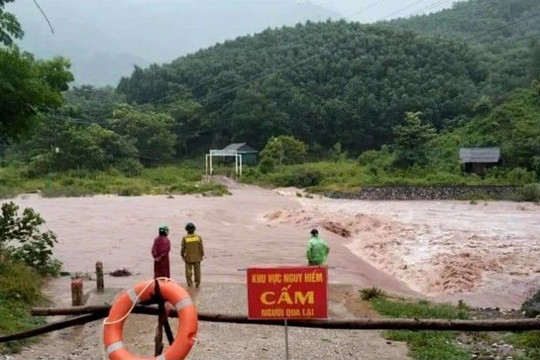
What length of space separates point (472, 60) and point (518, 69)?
8688mm

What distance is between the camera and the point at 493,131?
6338cm

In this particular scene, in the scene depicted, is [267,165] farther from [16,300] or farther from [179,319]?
[179,319]

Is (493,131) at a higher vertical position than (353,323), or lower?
higher

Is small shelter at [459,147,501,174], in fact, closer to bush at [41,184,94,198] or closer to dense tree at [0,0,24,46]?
bush at [41,184,94,198]

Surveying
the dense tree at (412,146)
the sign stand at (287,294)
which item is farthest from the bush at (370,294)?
the dense tree at (412,146)

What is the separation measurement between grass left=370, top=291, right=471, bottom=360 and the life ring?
18.2 ft

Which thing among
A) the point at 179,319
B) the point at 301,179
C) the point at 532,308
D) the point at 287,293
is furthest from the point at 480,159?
the point at 179,319

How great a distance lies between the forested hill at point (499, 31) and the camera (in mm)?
79875

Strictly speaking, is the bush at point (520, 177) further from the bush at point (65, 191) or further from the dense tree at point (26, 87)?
the dense tree at point (26, 87)

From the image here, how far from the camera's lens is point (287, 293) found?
20.2ft

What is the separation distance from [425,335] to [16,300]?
7.88m

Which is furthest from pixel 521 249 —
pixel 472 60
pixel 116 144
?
pixel 472 60

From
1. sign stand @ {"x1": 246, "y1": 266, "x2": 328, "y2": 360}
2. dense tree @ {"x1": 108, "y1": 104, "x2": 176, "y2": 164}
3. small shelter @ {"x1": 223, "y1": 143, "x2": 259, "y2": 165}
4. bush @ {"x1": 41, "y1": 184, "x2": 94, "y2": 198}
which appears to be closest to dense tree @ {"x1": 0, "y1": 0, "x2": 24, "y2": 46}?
sign stand @ {"x1": 246, "y1": 266, "x2": 328, "y2": 360}

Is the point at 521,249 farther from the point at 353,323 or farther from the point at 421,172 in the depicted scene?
the point at 421,172
